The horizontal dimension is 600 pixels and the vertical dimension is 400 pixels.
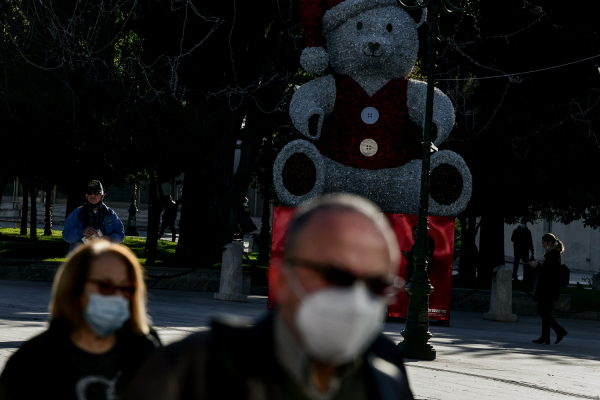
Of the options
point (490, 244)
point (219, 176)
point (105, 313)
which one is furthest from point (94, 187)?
point (490, 244)

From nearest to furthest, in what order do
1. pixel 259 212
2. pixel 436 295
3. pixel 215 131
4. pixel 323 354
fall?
pixel 323 354
pixel 436 295
pixel 215 131
pixel 259 212

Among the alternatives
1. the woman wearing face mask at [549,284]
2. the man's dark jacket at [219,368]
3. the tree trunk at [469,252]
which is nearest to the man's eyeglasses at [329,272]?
the man's dark jacket at [219,368]

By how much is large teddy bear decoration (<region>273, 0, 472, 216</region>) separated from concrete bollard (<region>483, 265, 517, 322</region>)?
3.72 metres

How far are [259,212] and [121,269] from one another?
75657 millimetres

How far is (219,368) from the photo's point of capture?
175 cm

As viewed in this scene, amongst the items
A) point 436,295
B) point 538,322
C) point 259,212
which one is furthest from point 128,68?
point 259,212

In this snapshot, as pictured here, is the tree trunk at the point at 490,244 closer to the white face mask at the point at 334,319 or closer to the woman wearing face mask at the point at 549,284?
the woman wearing face mask at the point at 549,284

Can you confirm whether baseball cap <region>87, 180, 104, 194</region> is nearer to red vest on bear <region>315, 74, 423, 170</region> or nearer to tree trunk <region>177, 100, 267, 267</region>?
red vest on bear <region>315, 74, 423, 170</region>

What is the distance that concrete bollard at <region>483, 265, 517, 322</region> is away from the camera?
16.7m

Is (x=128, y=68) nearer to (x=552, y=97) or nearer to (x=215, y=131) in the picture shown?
(x=215, y=131)

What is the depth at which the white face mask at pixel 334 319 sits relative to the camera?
1.66m

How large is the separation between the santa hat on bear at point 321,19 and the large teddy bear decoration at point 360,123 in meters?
0.01

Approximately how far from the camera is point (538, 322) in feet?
56.5

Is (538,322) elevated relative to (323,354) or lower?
lower
